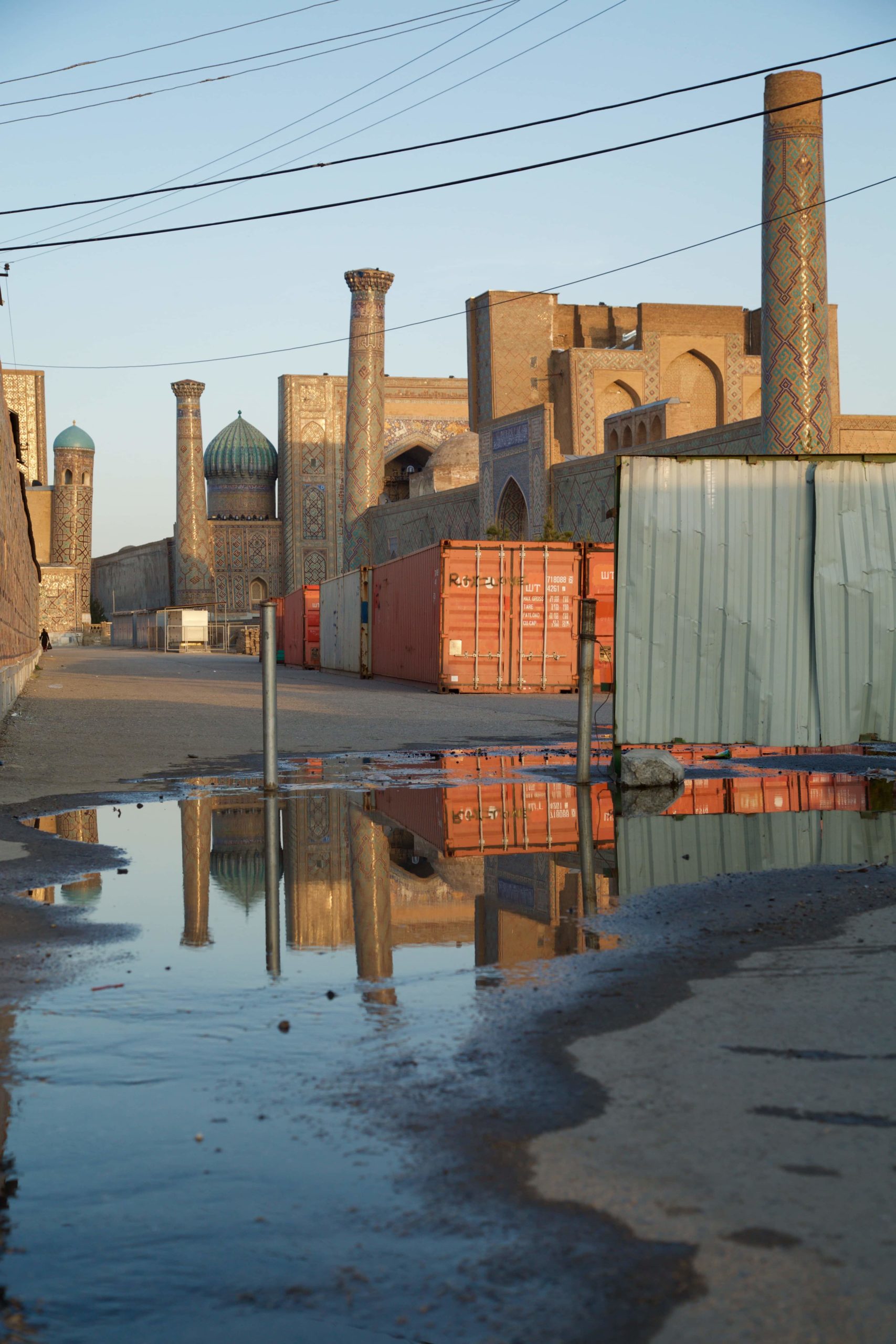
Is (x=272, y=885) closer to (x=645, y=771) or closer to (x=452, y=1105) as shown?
(x=452, y=1105)

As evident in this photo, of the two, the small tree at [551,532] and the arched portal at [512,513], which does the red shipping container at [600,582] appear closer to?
the small tree at [551,532]

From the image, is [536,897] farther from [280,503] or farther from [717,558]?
[280,503]

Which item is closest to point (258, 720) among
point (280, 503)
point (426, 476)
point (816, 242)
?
point (816, 242)

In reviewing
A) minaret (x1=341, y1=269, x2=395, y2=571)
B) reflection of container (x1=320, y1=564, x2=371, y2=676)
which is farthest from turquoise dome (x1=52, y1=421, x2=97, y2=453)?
reflection of container (x1=320, y1=564, x2=371, y2=676)

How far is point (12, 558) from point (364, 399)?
31.8 meters

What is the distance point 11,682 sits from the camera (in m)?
15.9

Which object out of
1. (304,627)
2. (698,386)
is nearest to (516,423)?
(698,386)

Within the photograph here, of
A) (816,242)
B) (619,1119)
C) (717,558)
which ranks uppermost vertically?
(816,242)

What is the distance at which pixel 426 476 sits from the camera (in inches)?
2295

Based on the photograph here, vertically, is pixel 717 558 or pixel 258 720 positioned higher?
pixel 717 558

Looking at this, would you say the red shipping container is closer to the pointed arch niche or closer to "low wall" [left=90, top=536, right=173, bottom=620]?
the pointed arch niche

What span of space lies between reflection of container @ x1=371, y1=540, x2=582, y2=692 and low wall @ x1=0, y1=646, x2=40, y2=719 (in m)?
6.03

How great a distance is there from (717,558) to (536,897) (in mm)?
4062

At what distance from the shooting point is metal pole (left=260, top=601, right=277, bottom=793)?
812cm
